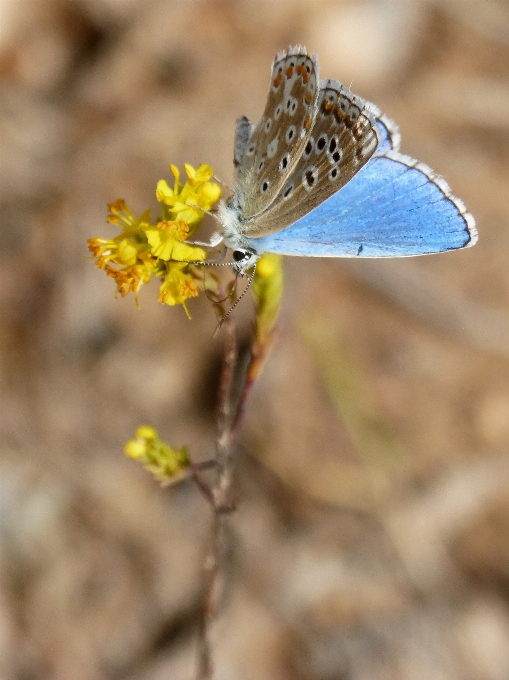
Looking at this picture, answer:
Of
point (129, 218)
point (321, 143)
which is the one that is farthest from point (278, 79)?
point (129, 218)

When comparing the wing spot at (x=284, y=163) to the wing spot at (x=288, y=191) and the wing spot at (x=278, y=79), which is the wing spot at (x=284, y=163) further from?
the wing spot at (x=278, y=79)

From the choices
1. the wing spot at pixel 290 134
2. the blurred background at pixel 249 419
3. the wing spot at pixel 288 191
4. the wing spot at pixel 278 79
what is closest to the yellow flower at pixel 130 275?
the wing spot at pixel 288 191

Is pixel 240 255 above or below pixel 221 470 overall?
above

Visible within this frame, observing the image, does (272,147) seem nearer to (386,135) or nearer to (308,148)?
(308,148)

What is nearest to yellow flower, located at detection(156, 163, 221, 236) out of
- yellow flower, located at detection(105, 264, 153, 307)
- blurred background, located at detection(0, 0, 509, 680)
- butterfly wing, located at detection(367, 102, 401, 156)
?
yellow flower, located at detection(105, 264, 153, 307)

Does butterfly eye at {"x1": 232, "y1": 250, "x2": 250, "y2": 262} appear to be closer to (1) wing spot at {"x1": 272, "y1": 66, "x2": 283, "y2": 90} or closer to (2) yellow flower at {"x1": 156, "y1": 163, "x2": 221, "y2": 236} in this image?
(2) yellow flower at {"x1": 156, "y1": 163, "x2": 221, "y2": 236}

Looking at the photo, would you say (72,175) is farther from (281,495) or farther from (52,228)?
(281,495)

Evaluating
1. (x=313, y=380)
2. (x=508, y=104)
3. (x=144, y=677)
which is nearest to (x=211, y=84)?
(x=508, y=104)
